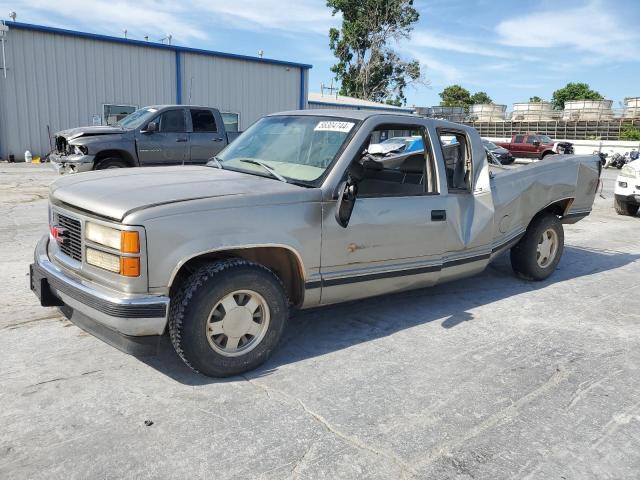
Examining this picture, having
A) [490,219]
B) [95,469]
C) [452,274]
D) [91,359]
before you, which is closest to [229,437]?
[95,469]

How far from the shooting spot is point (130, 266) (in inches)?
116

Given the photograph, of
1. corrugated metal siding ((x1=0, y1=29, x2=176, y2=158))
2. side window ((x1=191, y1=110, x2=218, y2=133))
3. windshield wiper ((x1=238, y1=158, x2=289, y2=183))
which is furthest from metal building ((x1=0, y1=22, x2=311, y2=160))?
windshield wiper ((x1=238, y1=158, x2=289, y2=183))

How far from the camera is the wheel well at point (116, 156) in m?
10.6

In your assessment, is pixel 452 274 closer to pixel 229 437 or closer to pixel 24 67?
pixel 229 437

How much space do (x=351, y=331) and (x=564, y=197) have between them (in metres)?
3.23

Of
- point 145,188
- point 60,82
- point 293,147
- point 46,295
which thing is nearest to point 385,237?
point 293,147

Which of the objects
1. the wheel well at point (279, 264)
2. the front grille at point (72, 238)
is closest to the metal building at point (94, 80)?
the front grille at point (72, 238)

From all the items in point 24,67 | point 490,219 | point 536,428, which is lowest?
point 536,428

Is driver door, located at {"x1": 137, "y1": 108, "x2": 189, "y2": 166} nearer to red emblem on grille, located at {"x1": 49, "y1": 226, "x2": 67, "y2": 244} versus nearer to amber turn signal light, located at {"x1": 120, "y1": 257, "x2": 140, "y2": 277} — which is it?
red emblem on grille, located at {"x1": 49, "y1": 226, "x2": 67, "y2": 244}

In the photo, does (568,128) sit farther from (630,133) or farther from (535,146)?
(535,146)

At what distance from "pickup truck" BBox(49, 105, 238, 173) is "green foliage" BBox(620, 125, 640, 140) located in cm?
3769

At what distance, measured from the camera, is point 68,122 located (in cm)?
2009

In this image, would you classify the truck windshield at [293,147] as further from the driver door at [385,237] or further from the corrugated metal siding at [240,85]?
the corrugated metal siding at [240,85]

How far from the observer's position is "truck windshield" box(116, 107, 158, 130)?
441 inches
